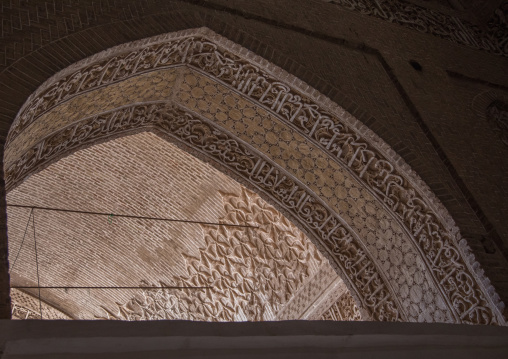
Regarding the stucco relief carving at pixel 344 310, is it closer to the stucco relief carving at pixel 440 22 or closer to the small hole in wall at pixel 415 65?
the small hole in wall at pixel 415 65

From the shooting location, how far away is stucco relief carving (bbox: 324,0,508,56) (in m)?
6.37

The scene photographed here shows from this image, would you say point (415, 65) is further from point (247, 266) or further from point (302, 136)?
point (247, 266)

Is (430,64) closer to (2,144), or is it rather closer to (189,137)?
(189,137)

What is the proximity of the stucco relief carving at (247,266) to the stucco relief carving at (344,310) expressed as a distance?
51 centimetres

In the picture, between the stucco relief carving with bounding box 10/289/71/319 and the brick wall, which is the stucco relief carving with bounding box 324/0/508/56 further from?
the stucco relief carving with bounding box 10/289/71/319

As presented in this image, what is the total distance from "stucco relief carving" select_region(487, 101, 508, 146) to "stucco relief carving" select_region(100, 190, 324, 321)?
7.74 feet

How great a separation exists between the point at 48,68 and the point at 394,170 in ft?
8.67

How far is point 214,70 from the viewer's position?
4.88 metres

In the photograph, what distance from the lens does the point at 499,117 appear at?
19.3 feet

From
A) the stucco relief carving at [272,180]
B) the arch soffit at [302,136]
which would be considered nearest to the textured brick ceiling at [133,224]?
the stucco relief carving at [272,180]

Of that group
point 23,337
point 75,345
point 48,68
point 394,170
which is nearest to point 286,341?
point 75,345

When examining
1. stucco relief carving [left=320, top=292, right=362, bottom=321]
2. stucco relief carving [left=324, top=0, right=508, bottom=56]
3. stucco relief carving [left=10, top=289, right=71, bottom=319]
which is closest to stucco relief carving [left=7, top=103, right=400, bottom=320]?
stucco relief carving [left=320, top=292, right=362, bottom=321]

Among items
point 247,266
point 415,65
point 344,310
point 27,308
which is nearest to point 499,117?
point 415,65

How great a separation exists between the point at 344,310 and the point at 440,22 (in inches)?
132
